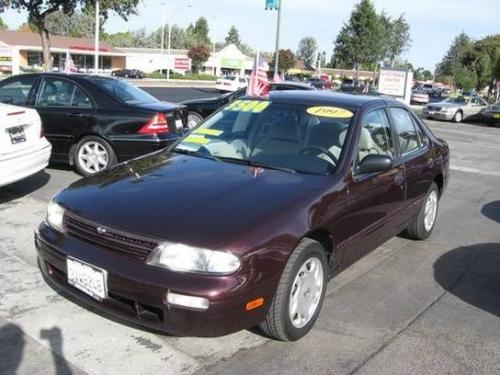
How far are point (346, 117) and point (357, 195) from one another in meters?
0.71

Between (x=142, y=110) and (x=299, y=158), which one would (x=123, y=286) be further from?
(x=142, y=110)

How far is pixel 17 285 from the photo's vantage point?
4379 millimetres

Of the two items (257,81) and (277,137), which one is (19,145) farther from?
(257,81)

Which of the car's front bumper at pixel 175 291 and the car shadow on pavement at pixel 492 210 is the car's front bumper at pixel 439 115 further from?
the car's front bumper at pixel 175 291

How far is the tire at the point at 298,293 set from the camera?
139 inches

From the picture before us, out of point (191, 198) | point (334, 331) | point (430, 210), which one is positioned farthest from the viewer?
point (430, 210)

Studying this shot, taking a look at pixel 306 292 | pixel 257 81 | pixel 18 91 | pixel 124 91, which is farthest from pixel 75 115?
pixel 306 292

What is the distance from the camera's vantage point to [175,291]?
316 centimetres

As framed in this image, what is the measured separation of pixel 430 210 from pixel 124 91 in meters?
4.67

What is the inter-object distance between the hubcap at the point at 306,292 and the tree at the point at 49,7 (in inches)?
903

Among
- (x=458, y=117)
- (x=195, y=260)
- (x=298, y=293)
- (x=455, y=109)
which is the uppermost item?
→ (x=195, y=260)

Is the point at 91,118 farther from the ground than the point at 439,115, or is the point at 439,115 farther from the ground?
the point at 91,118

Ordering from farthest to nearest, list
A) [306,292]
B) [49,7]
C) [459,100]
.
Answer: [459,100] → [49,7] → [306,292]

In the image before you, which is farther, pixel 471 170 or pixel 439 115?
pixel 439 115
